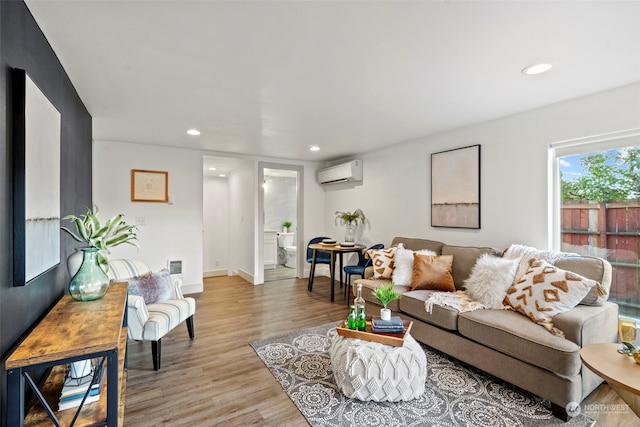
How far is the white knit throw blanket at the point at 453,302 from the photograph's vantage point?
8.02 feet

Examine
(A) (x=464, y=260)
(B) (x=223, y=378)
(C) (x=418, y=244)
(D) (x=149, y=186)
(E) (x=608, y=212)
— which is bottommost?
(B) (x=223, y=378)

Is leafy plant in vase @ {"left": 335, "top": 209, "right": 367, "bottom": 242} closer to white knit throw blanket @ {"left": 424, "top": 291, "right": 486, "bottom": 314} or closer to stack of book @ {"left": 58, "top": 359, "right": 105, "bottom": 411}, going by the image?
white knit throw blanket @ {"left": 424, "top": 291, "right": 486, "bottom": 314}

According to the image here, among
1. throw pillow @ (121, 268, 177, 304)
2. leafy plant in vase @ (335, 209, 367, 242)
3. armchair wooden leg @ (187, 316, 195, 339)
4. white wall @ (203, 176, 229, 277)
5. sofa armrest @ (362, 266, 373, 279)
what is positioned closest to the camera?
throw pillow @ (121, 268, 177, 304)

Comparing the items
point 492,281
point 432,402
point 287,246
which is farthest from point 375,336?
point 287,246

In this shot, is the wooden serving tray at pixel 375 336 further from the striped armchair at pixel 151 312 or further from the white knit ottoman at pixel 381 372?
the striped armchair at pixel 151 312

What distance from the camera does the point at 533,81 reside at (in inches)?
87.8

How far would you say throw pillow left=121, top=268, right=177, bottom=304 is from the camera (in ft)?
8.87

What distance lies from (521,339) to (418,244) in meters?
1.79

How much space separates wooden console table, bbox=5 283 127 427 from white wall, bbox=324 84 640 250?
11.0 ft

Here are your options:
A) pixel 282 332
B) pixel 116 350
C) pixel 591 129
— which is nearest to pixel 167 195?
pixel 282 332

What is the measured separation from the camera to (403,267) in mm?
3311

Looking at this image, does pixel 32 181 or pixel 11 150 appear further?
A: pixel 32 181

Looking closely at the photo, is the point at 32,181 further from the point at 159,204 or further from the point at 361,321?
the point at 159,204

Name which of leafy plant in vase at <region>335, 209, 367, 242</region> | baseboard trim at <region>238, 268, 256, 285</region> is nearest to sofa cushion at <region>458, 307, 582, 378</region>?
leafy plant in vase at <region>335, 209, 367, 242</region>
